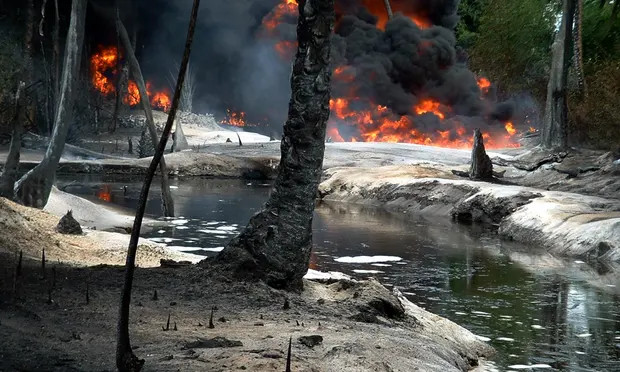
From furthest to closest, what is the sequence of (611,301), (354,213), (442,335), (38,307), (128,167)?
(128,167) → (354,213) → (611,301) → (442,335) → (38,307)

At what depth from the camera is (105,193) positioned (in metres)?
27.8

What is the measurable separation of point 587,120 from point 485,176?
7299 mm

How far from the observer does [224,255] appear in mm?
8883

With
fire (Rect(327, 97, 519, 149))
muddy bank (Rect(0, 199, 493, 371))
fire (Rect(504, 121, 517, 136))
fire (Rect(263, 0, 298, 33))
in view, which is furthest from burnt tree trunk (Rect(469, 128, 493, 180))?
fire (Rect(263, 0, 298, 33))

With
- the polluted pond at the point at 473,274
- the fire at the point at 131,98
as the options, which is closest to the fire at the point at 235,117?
the fire at the point at 131,98

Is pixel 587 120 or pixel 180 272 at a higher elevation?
pixel 587 120

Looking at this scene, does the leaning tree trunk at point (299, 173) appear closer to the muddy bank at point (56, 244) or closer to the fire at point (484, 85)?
the muddy bank at point (56, 244)

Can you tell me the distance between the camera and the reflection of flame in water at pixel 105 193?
2544 centimetres

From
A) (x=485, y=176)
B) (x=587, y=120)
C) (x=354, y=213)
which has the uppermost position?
(x=587, y=120)

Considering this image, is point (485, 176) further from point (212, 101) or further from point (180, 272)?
point (212, 101)

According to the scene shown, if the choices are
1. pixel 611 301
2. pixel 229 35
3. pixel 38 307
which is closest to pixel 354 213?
Answer: pixel 611 301

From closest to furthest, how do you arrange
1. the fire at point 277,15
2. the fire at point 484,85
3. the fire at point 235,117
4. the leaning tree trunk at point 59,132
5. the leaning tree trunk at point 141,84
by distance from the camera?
the leaning tree trunk at point 59,132, the leaning tree trunk at point 141,84, the fire at point 484,85, the fire at point 277,15, the fire at point 235,117

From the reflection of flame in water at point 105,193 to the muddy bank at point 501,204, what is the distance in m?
9.46

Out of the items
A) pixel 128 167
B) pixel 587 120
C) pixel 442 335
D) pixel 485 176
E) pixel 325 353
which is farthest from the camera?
pixel 128 167
